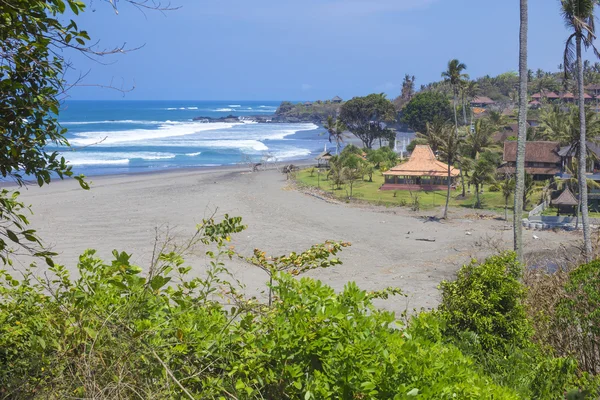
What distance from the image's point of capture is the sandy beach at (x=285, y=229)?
15273 mm

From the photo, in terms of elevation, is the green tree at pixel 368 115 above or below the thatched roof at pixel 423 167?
above

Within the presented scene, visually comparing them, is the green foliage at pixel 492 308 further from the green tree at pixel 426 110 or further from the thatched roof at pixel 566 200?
the green tree at pixel 426 110

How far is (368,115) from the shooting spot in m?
53.7

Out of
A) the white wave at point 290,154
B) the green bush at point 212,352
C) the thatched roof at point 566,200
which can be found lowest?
the thatched roof at point 566,200

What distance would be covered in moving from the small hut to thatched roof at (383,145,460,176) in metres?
7.73

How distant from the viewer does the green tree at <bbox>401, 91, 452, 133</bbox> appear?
212ft

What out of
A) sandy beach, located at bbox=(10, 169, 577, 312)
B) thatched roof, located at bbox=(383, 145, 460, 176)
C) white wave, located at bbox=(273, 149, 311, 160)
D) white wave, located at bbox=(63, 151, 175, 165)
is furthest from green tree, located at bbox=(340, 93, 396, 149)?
sandy beach, located at bbox=(10, 169, 577, 312)

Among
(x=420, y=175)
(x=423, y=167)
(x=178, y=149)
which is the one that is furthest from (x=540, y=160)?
(x=178, y=149)

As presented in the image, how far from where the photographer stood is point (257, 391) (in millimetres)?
2609

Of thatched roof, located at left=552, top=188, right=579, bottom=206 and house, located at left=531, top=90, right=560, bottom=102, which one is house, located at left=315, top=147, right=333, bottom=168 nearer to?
thatched roof, located at left=552, top=188, right=579, bottom=206

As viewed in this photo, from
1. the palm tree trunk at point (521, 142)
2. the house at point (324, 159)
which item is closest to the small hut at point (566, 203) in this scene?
the palm tree trunk at point (521, 142)

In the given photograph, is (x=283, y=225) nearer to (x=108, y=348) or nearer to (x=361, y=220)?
(x=361, y=220)

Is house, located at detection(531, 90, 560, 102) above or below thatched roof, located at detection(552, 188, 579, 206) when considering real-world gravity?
above

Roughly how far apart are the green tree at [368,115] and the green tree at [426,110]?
1163 centimetres
